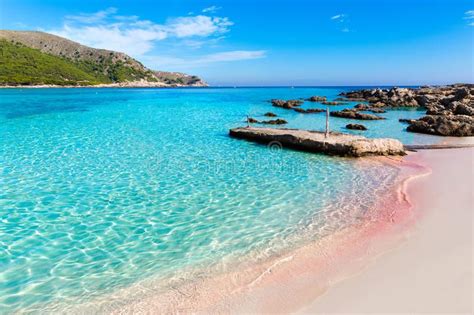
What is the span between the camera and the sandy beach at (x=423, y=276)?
16.5ft

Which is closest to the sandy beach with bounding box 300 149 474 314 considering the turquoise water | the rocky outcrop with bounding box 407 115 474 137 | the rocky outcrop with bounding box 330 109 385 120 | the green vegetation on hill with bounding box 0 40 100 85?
the turquoise water

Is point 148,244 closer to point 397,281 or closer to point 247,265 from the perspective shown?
point 247,265

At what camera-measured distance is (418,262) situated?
6.32 metres

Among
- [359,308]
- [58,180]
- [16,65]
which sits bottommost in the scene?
[359,308]

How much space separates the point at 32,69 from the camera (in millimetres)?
156125

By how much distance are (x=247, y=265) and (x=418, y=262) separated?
3414 millimetres

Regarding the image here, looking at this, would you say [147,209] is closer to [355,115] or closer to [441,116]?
[441,116]

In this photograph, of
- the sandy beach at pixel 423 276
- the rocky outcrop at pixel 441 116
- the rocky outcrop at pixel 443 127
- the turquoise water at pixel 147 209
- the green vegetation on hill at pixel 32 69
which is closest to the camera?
the sandy beach at pixel 423 276

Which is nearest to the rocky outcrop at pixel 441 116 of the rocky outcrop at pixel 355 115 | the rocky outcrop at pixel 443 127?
the rocky outcrop at pixel 443 127

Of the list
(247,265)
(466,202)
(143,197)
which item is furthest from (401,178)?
(143,197)

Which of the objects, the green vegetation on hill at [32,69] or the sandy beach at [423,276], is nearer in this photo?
the sandy beach at [423,276]

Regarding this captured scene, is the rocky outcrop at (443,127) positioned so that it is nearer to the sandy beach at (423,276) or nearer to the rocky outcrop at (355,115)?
the rocky outcrop at (355,115)

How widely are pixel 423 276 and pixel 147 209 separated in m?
7.01

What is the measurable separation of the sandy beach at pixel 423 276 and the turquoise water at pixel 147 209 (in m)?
1.80
